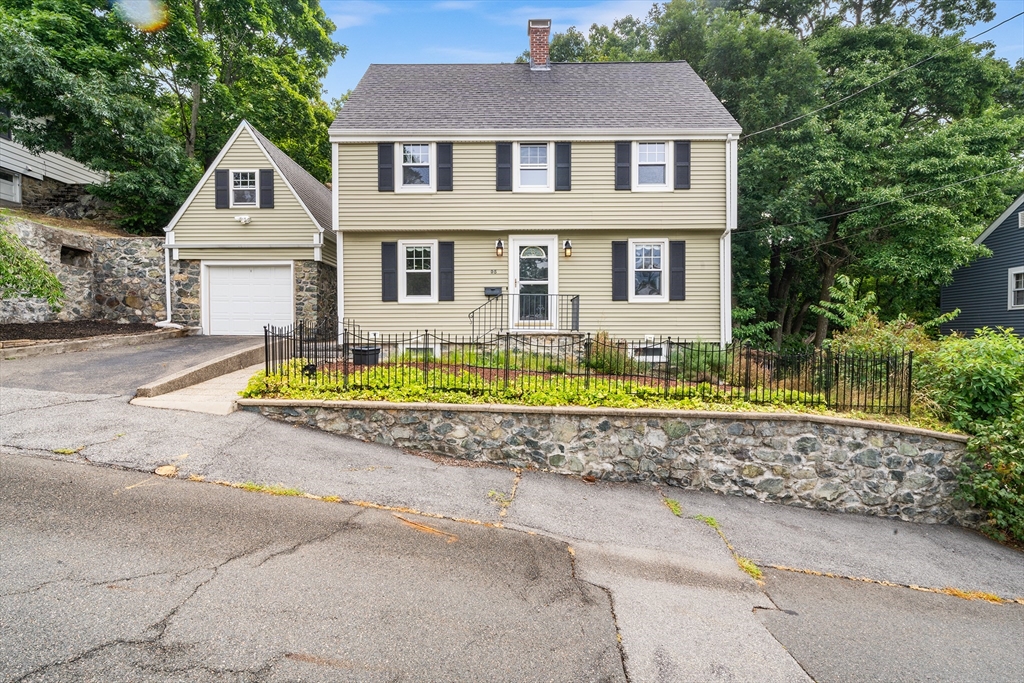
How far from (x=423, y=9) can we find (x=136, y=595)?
1593 cm

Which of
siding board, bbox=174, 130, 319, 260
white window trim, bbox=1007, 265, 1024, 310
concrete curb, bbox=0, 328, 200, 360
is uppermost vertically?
siding board, bbox=174, 130, 319, 260

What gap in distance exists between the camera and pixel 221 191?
14.1 meters

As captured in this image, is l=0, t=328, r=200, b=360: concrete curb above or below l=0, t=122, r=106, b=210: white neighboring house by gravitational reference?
below

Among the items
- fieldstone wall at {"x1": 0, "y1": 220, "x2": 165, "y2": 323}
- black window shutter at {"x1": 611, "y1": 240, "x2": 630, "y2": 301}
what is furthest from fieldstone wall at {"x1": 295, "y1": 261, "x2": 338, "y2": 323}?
black window shutter at {"x1": 611, "y1": 240, "x2": 630, "y2": 301}

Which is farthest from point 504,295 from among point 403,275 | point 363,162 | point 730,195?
point 730,195

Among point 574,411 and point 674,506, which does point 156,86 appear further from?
point 674,506

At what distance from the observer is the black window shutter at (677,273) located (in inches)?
485

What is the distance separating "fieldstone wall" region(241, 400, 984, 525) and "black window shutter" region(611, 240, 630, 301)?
19.7 ft

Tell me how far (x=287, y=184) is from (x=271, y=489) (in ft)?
38.6

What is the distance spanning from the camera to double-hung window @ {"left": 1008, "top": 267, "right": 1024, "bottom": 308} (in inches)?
650

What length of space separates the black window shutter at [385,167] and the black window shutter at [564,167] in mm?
4190

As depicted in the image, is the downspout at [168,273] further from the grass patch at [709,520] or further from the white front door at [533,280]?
the grass patch at [709,520]

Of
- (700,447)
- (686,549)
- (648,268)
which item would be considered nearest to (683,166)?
(648,268)

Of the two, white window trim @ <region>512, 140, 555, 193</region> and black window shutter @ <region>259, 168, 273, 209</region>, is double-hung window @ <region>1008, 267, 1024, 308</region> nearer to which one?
white window trim @ <region>512, 140, 555, 193</region>
